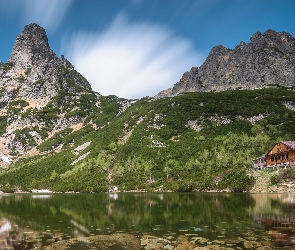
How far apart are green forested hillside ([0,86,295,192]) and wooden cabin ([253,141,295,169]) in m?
4.19

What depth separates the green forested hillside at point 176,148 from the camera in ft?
246

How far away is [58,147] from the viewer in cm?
15650

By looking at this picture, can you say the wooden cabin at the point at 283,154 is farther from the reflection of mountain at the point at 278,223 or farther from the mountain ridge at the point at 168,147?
the reflection of mountain at the point at 278,223

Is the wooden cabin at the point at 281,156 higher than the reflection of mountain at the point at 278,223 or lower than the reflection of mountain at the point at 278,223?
higher

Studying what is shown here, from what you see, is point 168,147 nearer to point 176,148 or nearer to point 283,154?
point 176,148

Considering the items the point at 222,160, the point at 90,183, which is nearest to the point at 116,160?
the point at 90,183

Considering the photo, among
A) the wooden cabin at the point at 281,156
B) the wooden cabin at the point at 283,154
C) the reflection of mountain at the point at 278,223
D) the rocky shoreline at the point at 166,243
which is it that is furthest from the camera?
the wooden cabin at the point at 283,154

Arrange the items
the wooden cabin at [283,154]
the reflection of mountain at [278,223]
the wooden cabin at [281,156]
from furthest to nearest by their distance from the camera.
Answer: the wooden cabin at [283,154]
the wooden cabin at [281,156]
the reflection of mountain at [278,223]

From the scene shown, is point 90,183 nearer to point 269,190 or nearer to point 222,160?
point 222,160

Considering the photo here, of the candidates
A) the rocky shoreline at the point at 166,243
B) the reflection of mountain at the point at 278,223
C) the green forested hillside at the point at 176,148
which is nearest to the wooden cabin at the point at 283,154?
the green forested hillside at the point at 176,148

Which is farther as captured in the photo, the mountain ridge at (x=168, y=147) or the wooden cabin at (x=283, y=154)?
the mountain ridge at (x=168, y=147)

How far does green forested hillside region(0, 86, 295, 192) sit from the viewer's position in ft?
246

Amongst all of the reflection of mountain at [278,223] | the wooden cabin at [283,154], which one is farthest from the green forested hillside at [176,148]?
the reflection of mountain at [278,223]

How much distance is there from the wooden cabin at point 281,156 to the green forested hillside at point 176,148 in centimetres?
419
